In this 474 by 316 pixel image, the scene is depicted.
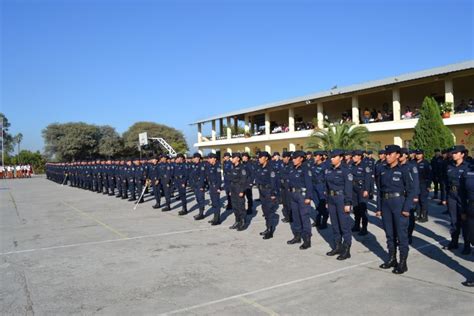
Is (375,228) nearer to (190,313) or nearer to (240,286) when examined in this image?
(240,286)

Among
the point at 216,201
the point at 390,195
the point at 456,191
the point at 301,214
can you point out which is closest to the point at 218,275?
the point at 301,214

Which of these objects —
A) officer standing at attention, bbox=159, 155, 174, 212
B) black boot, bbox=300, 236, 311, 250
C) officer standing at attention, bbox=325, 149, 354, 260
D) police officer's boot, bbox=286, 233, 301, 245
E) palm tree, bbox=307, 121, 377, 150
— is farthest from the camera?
palm tree, bbox=307, 121, 377, 150

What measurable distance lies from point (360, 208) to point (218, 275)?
13.4 feet

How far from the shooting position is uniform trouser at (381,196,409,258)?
226 inches

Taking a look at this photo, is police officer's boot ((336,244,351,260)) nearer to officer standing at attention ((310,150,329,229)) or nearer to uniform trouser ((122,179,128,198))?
officer standing at attention ((310,150,329,229))

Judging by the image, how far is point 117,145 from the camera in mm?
60781

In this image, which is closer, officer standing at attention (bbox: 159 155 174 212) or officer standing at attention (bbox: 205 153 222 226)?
officer standing at attention (bbox: 205 153 222 226)

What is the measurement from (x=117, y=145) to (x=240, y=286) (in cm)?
5841

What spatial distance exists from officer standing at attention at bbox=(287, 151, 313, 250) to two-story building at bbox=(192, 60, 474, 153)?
1273cm

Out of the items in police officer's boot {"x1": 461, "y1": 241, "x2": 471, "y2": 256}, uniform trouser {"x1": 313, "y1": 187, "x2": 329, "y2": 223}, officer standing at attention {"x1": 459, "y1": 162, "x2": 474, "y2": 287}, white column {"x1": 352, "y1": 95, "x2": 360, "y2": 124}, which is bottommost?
police officer's boot {"x1": 461, "y1": 241, "x2": 471, "y2": 256}

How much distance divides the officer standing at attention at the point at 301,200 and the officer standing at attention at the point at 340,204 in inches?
25.2

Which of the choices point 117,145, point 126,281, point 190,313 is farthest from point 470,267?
point 117,145

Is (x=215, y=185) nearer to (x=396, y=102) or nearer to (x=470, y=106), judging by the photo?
(x=470, y=106)

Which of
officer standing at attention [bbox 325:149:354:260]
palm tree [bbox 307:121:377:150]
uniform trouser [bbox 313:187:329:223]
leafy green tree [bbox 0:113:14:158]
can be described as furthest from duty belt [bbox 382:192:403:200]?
leafy green tree [bbox 0:113:14:158]
